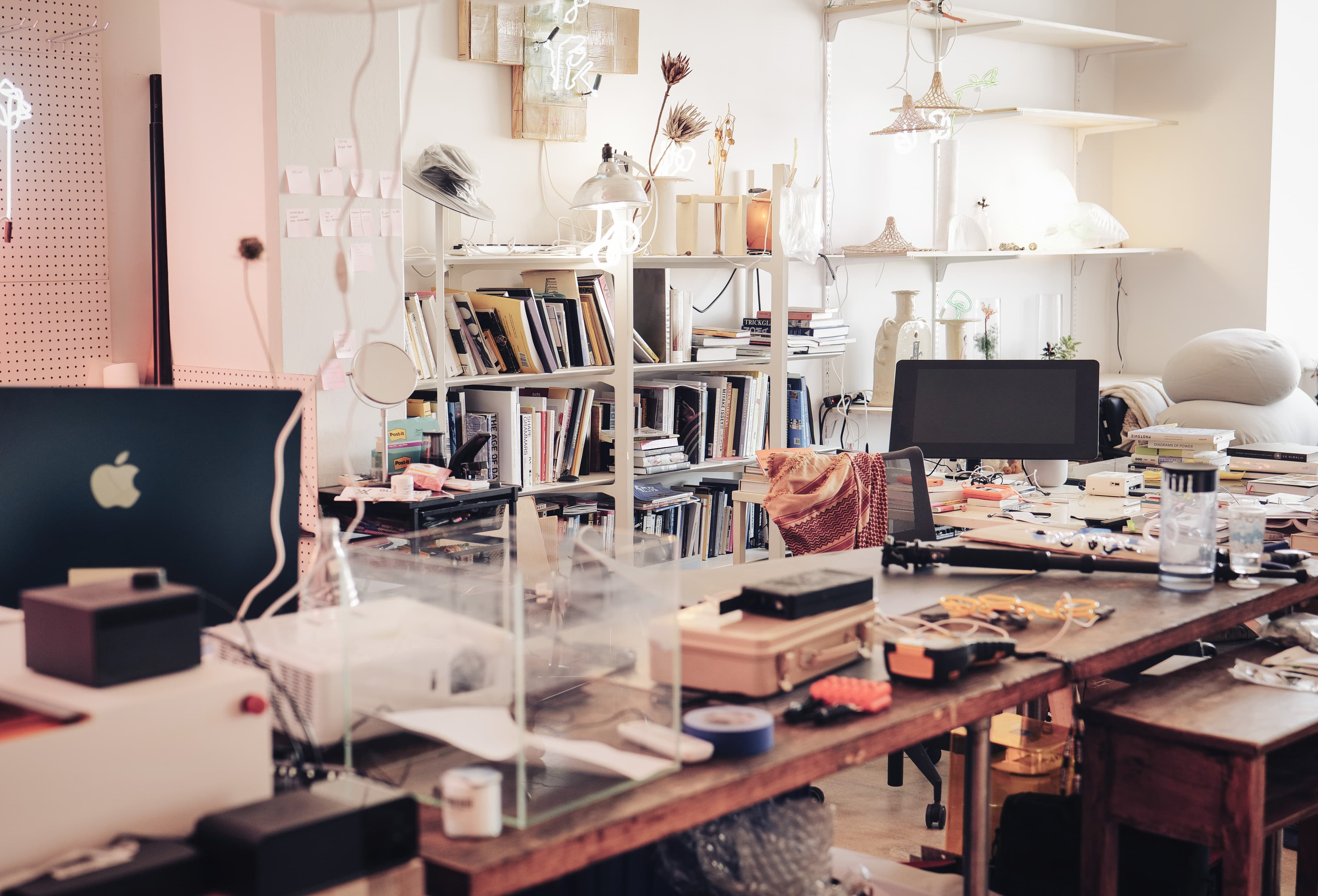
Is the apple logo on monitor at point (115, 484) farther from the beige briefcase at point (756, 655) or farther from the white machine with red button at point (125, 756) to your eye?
the beige briefcase at point (756, 655)

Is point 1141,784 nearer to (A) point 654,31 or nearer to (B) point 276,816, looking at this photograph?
(B) point 276,816

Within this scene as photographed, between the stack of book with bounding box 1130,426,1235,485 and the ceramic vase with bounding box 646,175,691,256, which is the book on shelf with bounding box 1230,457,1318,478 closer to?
→ the stack of book with bounding box 1130,426,1235,485

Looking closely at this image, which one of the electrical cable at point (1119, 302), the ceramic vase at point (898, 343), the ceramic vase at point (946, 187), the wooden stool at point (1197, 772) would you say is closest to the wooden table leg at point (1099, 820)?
the wooden stool at point (1197, 772)

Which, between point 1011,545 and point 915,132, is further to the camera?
point 915,132

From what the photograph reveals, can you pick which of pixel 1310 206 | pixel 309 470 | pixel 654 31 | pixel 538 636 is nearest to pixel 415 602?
pixel 538 636

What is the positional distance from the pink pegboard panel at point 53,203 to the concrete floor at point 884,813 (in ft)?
7.63

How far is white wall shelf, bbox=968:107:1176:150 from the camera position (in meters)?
5.93

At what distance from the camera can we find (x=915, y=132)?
5.15 metres

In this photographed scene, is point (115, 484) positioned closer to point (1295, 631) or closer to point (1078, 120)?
point (1295, 631)

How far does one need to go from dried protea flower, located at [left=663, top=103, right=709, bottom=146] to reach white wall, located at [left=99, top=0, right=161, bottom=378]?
71.1 inches

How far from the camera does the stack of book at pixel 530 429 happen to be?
4062mm

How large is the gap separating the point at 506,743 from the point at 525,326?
9.65 feet

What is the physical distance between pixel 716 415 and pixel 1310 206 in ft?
13.7

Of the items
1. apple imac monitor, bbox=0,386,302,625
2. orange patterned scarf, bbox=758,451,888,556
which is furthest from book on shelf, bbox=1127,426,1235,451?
apple imac monitor, bbox=0,386,302,625
